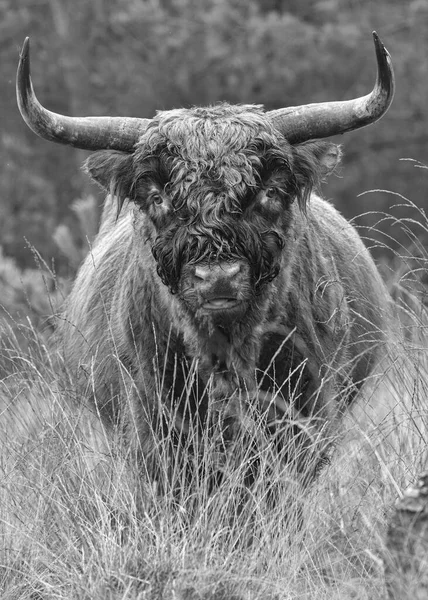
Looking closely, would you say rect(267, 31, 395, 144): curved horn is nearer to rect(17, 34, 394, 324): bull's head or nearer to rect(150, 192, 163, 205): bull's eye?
rect(17, 34, 394, 324): bull's head

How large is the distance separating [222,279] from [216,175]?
0.52m

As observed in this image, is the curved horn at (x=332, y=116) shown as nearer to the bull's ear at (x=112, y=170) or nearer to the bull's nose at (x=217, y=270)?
the bull's ear at (x=112, y=170)

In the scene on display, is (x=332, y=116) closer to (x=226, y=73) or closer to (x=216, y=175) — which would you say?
(x=216, y=175)

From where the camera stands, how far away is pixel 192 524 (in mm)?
4332

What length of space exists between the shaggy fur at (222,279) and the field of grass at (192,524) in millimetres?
263

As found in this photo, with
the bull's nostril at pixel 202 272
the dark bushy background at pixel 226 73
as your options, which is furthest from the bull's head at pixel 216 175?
the dark bushy background at pixel 226 73

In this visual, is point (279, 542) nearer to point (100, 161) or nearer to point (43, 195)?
point (100, 161)

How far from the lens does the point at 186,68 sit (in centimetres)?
1869

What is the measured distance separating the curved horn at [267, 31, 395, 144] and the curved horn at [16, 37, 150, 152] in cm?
65

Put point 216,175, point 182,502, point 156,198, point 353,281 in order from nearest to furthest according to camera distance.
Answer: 1. point 182,502
2. point 216,175
3. point 156,198
4. point 353,281

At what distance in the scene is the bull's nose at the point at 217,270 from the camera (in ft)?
15.3

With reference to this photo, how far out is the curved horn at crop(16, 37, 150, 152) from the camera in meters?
5.01

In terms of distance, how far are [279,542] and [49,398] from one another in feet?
4.74

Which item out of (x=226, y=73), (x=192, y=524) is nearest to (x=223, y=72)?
(x=226, y=73)
